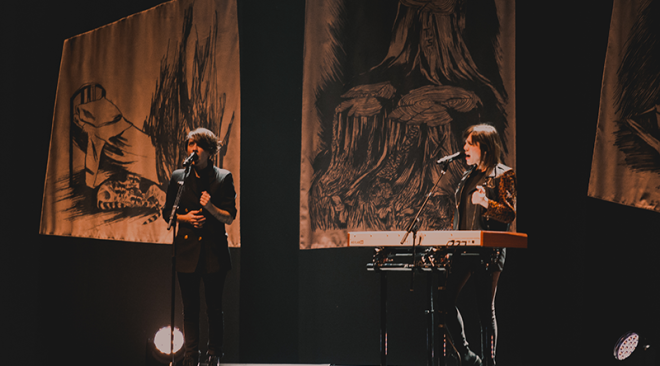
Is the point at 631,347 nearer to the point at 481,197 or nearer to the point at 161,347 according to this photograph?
→ the point at 481,197

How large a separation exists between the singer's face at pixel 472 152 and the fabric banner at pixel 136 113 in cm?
202

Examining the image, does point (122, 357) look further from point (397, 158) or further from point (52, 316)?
point (397, 158)

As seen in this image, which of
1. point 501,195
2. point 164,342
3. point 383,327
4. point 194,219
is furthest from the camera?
point 164,342

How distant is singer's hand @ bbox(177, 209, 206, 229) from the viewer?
10.1 ft

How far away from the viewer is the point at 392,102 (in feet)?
13.7

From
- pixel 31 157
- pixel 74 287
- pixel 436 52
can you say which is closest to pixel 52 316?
pixel 74 287

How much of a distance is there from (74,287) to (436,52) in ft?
12.4

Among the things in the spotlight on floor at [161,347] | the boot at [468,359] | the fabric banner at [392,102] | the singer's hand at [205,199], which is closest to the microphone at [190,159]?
the singer's hand at [205,199]

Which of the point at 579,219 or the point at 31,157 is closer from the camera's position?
the point at 579,219

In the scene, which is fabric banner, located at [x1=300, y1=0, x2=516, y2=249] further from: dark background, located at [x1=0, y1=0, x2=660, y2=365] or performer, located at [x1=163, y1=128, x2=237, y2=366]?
performer, located at [x1=163, y1=128, x2=237, y2=366]

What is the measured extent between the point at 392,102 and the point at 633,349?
2.47 meters

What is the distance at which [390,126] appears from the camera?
416cm

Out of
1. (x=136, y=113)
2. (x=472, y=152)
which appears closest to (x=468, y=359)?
(x=472, y=152)

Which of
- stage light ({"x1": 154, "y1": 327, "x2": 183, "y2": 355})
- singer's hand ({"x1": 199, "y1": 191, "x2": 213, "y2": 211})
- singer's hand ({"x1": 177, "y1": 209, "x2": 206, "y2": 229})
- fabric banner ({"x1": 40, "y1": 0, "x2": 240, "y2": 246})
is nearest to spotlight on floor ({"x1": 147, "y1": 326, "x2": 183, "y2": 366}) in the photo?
stage light ({"x1": 154, "y1": 327, "x2": 183, "y2": 355})
